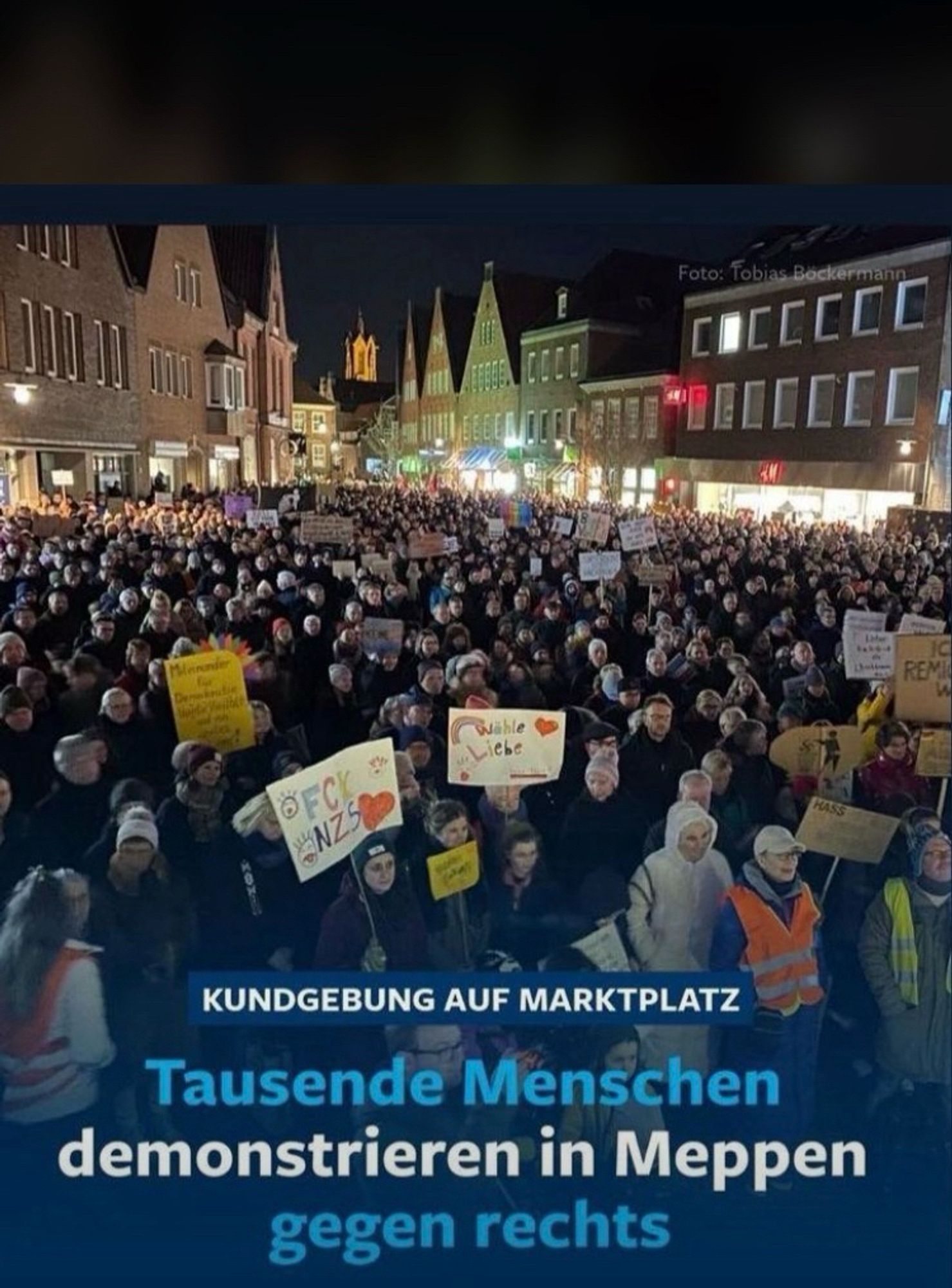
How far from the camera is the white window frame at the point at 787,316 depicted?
10.8ft

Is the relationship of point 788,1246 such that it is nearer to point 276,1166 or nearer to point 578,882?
point 578,882

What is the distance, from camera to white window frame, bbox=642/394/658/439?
368cm

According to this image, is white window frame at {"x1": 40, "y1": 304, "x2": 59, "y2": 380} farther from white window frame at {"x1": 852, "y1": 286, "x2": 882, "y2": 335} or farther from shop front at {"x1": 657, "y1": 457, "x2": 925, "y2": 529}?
white window frame at {"x1": 852, "y1": 286, "x2": 882, "y2": 335}

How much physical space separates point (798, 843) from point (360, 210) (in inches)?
99.6

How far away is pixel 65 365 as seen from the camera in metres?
3.42

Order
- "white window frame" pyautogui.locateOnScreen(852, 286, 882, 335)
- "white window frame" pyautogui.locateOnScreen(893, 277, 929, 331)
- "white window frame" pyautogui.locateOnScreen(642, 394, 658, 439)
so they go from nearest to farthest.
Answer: "white window frame" pyautogui.locateOnScreen(893, 277, 929, 331) → "white window frame" pyautogui.locateOnScreen(852, 286, 882, 335) → "white window frame" pyautogui.locateOnScreen(642, 394, 658, 439)

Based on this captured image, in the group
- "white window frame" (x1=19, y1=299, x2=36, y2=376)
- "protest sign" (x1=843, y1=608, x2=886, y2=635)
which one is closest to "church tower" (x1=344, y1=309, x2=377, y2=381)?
"white window frame" (x1=19, y1=299, x2=36, y2=376)

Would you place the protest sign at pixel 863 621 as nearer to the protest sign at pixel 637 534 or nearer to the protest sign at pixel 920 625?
the protest sign at pixel 920 625

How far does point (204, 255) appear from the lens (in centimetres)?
304

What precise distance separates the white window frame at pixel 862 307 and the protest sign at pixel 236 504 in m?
2.36

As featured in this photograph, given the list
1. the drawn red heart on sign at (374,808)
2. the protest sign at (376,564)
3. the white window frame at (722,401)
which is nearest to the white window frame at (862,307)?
the white window frame at (722,401)

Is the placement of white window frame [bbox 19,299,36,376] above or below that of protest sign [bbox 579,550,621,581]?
above
